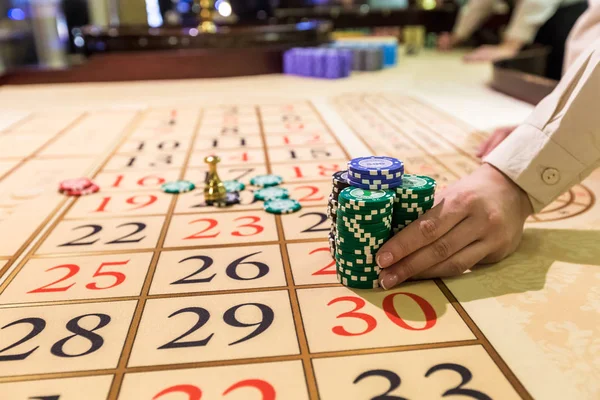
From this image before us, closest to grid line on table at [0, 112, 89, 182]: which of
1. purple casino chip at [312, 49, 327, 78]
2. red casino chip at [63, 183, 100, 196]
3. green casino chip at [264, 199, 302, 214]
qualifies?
red casino chip at [63, 183, 100, 196]

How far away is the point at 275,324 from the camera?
0.97 meters

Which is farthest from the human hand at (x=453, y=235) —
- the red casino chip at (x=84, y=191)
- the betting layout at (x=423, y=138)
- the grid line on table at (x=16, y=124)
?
the grid line on table at (x=16, y=124)

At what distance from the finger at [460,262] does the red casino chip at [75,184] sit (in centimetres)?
111

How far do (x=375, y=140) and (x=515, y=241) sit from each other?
1119 mm

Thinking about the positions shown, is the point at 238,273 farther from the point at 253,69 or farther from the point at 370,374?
the point at 253,69

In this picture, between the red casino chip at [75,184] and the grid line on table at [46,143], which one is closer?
the red casino chip at [75,184]

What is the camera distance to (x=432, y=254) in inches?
41.4

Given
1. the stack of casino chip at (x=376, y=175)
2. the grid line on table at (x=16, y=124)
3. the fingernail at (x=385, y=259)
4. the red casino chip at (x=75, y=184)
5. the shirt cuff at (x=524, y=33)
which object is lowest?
the red casino chip at (x=75, y=184)

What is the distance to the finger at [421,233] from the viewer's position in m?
1.03

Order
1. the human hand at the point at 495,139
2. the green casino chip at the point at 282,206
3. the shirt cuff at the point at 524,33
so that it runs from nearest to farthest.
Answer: the green casino chip at the point at 282,206
the human hand at the point at 495,139
the shirt cuff at the point at 524,33

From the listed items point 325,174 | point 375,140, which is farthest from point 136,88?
point 325,174

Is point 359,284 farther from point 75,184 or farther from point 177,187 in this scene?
point 75,184

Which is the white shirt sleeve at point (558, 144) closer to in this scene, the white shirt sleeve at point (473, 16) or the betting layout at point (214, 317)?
the betting layout at point (214, 317)

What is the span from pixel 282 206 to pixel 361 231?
517 millimetres
